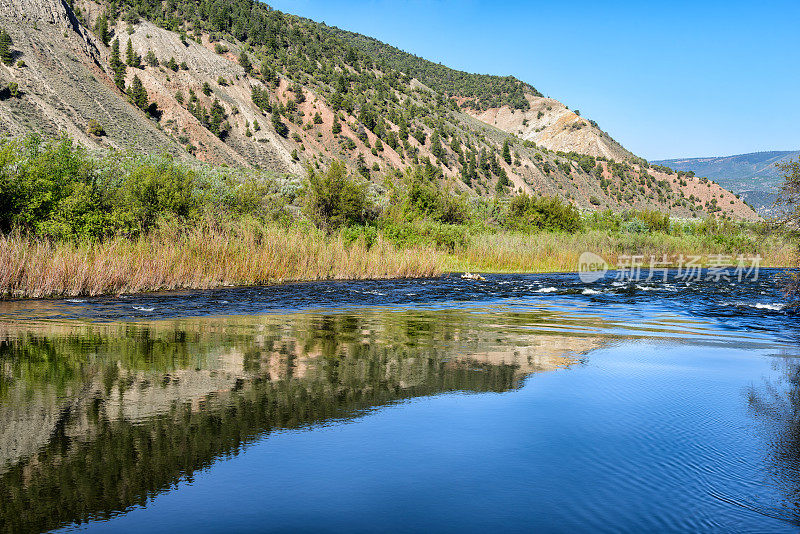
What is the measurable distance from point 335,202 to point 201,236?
12.5m

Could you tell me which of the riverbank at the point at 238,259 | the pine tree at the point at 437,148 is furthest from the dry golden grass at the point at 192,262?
the pine tree at the point at 437,148

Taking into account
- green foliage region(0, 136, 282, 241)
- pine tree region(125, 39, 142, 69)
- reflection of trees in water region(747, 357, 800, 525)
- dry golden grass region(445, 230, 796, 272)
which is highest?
pine tree region(125, 39, 142, 69)

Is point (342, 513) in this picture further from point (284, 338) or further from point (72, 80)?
point (72, 80)

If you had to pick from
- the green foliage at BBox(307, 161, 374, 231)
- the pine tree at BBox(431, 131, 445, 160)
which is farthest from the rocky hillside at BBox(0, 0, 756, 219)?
the green foliage at BBox(307, 161, 374, 231)

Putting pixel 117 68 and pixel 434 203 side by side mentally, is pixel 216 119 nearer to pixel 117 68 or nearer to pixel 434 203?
pixel 117 68

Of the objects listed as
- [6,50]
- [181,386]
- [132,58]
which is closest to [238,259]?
[181,386]

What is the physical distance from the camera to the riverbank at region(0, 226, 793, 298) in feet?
49.4

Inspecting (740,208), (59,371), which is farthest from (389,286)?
(740,208)

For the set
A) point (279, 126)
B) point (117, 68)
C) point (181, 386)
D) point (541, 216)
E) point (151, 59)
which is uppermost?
point (151, 59)

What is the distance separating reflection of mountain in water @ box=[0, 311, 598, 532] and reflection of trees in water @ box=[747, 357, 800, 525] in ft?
7.18

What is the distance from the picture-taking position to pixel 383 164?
87.6 metres

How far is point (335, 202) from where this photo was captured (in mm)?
31078

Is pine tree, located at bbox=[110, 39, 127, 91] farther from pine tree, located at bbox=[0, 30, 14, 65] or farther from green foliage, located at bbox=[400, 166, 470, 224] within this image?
green foliage, located at bbox=[400, 166, 470, 224]

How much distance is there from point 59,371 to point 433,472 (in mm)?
4703
